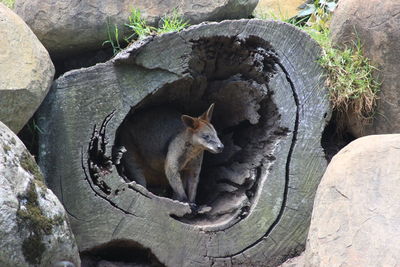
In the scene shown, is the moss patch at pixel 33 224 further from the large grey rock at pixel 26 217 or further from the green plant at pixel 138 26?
the green plant at pixel 138 26

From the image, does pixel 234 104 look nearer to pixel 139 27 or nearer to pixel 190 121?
pixel 190 121

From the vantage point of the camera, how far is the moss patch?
356cm

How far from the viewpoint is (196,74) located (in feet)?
17.5

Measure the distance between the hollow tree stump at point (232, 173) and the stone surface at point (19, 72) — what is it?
8.5 inches

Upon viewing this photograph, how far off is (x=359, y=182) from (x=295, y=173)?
37.8 inches

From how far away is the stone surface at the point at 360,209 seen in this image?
3832mm

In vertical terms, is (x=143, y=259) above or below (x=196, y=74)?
below

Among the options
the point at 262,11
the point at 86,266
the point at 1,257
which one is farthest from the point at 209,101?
the point at 1,257

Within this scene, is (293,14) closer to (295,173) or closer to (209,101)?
(209,101)

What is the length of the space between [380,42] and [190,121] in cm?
183

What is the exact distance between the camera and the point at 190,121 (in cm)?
599

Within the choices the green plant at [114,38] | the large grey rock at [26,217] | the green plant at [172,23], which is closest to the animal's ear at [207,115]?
the green plant at [172,23]

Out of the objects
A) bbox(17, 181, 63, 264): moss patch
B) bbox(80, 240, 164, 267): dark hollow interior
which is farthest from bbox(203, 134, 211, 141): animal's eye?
bbox(17, 181, 63, 264): moss patch

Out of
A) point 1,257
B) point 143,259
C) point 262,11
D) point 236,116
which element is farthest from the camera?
point 262,11
